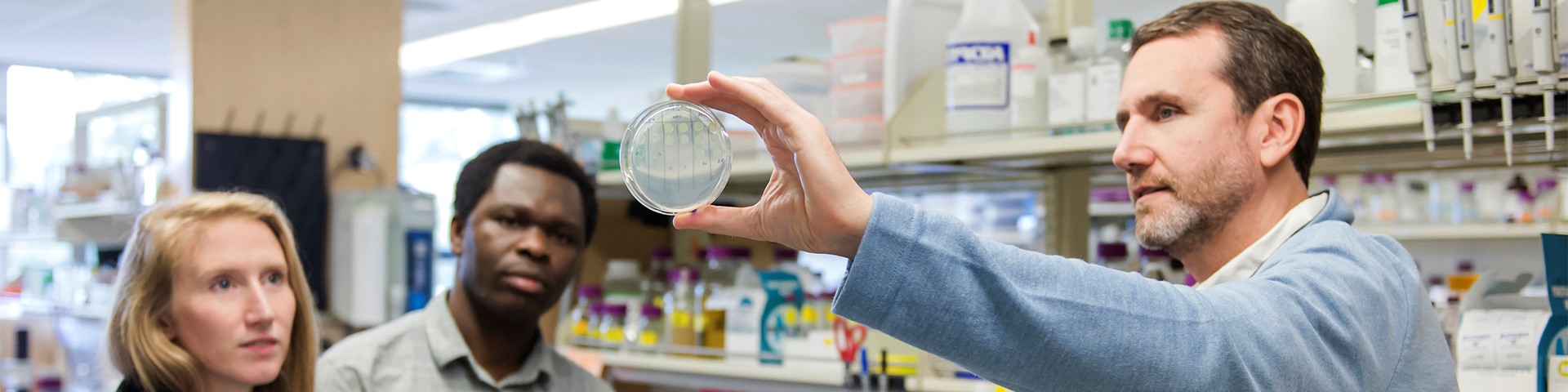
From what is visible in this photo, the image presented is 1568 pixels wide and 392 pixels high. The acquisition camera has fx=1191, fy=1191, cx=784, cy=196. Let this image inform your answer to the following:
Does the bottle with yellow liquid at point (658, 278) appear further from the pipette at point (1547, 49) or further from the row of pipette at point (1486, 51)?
the pipette at point (1547, 49)

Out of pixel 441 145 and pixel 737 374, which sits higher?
pixel 441 145

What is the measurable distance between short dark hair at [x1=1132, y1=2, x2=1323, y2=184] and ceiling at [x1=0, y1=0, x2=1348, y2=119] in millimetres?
4888

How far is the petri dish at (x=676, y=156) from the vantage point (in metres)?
0.97

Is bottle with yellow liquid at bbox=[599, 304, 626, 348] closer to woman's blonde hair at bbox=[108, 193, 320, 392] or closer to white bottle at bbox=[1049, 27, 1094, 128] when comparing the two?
woman's blonde hair at bbox=[108, 193, 320, 392]

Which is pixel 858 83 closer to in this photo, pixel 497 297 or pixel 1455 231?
pixel 497 297

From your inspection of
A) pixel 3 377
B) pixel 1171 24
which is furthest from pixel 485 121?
pixel 1171 24

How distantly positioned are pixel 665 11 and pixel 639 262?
4.17m

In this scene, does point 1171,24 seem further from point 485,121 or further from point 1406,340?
point 485,121

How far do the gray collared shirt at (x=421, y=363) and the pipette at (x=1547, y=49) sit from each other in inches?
66.6

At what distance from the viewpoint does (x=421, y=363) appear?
7.26 feet

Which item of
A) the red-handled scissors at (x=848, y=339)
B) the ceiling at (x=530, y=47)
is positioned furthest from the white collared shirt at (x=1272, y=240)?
the ceiling at (x=530, y=47)

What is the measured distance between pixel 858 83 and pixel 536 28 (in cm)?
582

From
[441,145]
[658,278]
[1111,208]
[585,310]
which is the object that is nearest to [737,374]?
[658,278]

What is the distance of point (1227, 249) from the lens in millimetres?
1266
